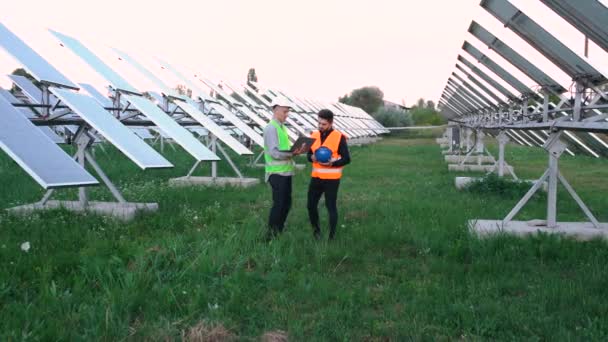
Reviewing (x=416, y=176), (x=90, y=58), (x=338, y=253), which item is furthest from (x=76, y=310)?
(x=416, y=176)

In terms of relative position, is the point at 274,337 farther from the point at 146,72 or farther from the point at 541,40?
the point at 146,72

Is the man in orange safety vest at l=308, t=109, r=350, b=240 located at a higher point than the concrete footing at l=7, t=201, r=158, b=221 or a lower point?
higher

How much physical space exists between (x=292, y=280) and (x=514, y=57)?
5123 mm

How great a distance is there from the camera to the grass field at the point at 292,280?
135 inches

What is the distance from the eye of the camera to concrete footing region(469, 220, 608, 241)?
19.1ft

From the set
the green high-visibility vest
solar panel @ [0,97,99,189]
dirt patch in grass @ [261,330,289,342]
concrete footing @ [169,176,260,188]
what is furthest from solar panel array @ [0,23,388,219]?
dirt patch in grass @ [261,330,289,342]

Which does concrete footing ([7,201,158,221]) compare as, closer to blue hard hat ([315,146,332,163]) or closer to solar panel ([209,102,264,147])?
blue hard hat ([315,146,332,163])

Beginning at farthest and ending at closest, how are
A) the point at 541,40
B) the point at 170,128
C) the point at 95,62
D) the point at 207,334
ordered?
the point at 95,62
the point at 170,128
the point at 541,40
the point at 207,334

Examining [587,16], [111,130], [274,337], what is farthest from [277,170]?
[587,16]

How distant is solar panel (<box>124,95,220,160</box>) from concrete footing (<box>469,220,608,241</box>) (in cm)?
364

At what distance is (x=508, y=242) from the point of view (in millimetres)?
5508

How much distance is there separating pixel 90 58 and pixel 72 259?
4.73 meters

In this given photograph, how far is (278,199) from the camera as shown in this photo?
19.0ft

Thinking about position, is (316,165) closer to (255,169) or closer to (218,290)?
(218,290)
